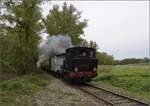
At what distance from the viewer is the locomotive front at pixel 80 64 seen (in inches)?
1025

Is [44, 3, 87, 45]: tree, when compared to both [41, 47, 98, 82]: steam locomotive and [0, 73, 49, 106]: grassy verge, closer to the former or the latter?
[41, 47, 98, 82]: steam locomotive

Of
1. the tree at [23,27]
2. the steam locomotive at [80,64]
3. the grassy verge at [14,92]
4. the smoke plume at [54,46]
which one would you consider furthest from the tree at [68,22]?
the grassy verge at [14,92]

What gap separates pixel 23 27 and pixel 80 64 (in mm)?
10563

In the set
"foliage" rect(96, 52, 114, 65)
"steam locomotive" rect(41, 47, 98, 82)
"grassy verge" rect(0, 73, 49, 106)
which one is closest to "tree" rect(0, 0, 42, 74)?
"steam locomotive" rect(41, 47, 98, 82)

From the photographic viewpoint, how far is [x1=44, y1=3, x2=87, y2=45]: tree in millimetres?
51528

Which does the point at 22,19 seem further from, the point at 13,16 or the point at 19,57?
the point at 19,57

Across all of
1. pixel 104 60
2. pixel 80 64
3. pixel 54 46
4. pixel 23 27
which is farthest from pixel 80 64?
pixel 104 60

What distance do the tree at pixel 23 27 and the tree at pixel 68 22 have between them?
14.8 meters

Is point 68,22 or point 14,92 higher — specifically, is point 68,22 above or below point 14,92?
above

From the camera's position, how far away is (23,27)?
34.5 meters

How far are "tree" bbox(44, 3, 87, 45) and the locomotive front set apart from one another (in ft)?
75.6

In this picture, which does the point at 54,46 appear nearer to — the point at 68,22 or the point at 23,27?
the point at 23,27

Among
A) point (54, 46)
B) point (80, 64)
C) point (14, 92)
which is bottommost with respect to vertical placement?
point (14, 92)

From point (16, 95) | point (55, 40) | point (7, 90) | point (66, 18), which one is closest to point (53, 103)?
point (16, 95)
